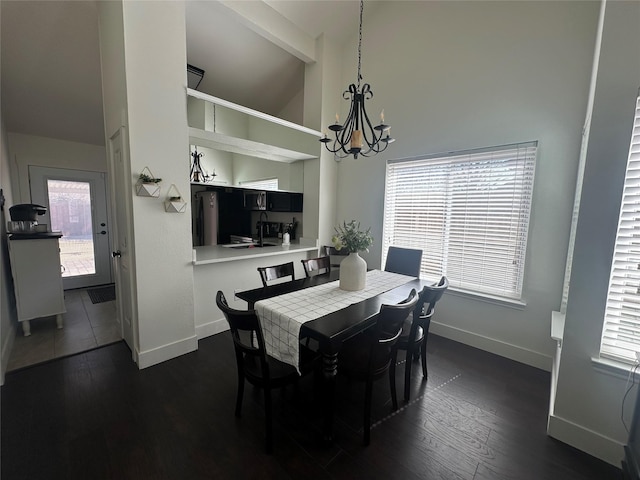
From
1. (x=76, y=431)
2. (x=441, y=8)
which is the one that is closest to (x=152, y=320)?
(x=76, y=431)

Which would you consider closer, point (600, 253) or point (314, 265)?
point (600, 253)

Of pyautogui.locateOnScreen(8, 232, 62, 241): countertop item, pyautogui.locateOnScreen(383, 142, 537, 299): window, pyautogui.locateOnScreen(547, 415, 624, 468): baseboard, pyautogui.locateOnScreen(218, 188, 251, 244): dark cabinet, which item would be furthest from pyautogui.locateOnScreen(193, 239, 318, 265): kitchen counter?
pyautogui.locateOnScreen(547, 415, 624, 468): baseboard

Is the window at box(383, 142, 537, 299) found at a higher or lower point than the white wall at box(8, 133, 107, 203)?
lower

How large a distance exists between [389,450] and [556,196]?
8.37 feet

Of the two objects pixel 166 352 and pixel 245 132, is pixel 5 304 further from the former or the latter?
pixel 245 132

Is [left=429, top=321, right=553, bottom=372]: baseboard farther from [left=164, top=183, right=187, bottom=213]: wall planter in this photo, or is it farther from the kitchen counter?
[left=164, top=183, right=187, bottom=213]: wall planter

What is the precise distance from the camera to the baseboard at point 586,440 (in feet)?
5.02

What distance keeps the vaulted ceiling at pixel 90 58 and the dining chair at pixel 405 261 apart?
10.6 ft

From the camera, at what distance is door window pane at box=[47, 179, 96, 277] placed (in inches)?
163

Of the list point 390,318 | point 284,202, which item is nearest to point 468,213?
point 390,318

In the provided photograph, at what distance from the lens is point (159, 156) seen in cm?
230

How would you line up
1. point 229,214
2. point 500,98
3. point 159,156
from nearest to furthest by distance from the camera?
1. point 159,156
2. point 500,98
3. point 229,214

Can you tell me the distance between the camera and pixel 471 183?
2.84 meters

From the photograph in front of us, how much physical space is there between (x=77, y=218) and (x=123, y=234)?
9.40 feet
